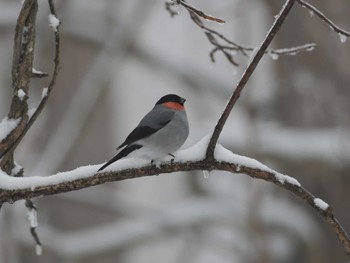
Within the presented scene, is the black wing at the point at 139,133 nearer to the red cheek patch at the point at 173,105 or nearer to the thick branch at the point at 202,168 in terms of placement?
the red cheek patch at the point at 173,105

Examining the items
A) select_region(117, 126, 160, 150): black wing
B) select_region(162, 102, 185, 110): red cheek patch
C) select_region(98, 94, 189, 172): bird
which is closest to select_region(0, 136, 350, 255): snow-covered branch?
select_region(98, 94, 189, 172): bird

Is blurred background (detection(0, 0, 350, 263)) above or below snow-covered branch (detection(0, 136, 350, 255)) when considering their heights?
below

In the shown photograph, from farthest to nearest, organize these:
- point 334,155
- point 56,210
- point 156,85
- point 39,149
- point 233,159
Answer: point 156,85, point 56,210, point 39,149, point 334,155, point 233,159

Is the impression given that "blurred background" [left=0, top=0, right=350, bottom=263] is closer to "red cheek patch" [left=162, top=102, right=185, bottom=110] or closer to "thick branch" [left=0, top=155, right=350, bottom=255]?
Answer: "red cheek patch" [left=162, top=102, right=185, bottom=110]

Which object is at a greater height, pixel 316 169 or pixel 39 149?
pixel 316 169

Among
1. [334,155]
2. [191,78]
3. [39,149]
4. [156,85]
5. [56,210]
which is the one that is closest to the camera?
[334,155]

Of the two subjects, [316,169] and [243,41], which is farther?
[243,41]

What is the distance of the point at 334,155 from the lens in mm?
4180

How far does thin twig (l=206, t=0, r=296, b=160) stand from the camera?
3.01 feet

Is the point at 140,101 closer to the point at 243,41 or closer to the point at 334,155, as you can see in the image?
the point at 243,41

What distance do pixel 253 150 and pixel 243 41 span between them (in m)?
0.94

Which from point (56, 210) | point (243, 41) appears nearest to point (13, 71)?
point (243, 41)

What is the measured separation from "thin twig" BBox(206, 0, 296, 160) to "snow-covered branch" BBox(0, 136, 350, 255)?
2 centimetres

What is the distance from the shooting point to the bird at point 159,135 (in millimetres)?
1325
